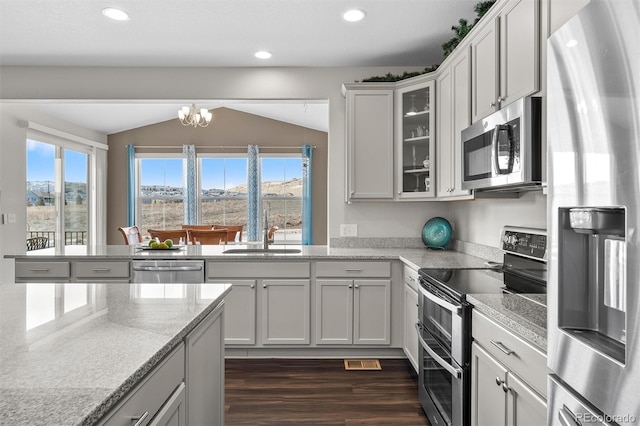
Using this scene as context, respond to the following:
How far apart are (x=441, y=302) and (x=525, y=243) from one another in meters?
0.68

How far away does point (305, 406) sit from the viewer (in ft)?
8.51

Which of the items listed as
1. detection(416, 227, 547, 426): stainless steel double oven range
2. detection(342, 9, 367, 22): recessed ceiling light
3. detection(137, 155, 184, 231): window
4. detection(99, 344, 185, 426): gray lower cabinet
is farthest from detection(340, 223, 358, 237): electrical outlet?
detection(137, 155, 184, 231): window

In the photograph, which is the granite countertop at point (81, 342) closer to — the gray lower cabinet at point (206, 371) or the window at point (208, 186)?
the gray lower cabinet at point (206, 371)

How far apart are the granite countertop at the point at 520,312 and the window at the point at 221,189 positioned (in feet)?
21.5

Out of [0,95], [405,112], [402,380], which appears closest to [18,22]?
[0,95]

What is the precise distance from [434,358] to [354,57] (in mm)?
2645

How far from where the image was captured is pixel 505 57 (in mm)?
2129

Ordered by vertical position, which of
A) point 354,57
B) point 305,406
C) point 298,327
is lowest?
point 305,406

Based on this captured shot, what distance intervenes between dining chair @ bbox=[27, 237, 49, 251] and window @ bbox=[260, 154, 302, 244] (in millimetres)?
3491

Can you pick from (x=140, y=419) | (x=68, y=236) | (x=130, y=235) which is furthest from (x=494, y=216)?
(x=68, y=236)

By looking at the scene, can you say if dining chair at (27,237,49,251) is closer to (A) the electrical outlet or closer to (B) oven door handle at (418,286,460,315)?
(A) the electrical outlet

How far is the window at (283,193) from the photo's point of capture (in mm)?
7922

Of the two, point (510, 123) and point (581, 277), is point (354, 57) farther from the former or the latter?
point (581, 277)

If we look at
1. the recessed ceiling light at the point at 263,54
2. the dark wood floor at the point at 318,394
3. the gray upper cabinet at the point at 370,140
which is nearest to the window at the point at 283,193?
the recessed ceiling light at the point at 263,54
